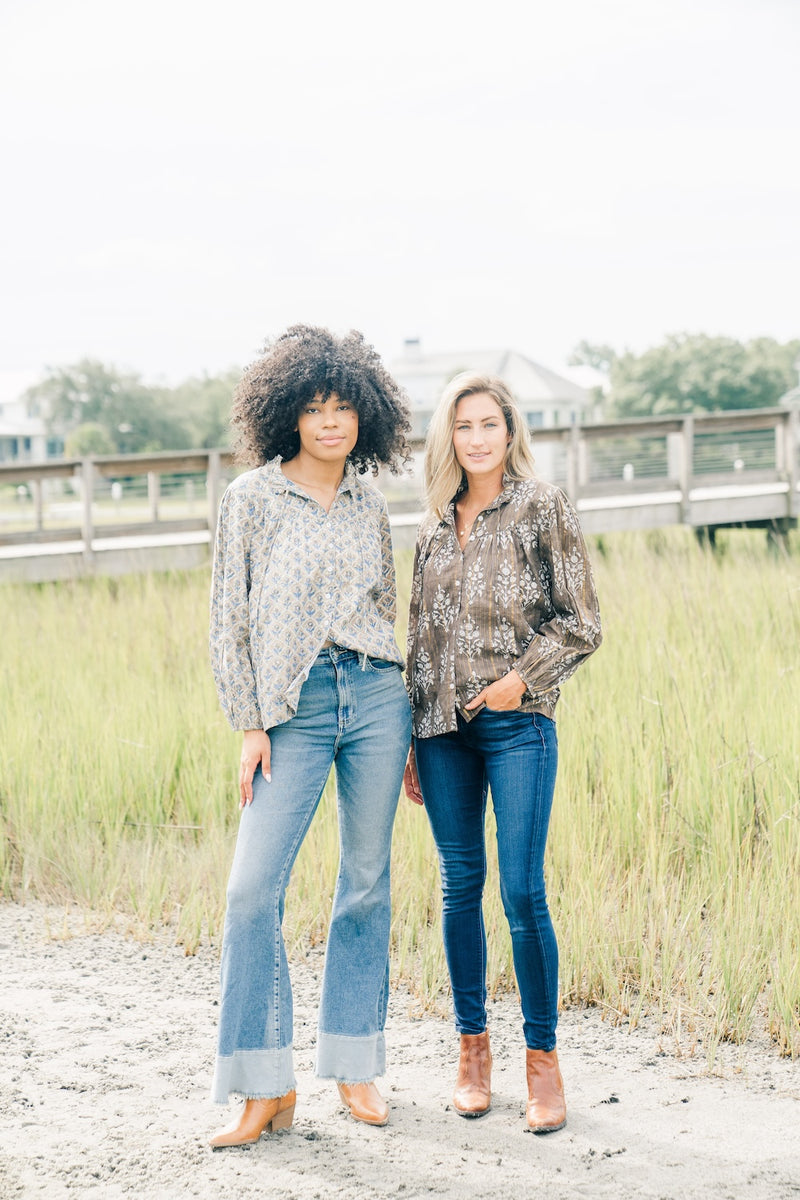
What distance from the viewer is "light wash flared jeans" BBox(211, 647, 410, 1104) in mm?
2701

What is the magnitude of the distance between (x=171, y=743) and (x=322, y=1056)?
2.71 m

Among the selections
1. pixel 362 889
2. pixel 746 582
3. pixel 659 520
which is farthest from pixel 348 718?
pixel 659 520

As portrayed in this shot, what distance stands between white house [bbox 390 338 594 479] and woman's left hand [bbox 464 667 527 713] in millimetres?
64158

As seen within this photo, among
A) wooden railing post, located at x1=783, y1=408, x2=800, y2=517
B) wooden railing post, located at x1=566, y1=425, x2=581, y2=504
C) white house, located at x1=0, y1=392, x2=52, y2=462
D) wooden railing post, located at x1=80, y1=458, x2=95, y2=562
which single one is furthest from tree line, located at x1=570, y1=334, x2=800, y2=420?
wooden railing post, located at x1=80, y1=458, x2=95, y2=562

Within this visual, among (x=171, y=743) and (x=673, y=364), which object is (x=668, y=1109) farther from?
(x=673, y=364)

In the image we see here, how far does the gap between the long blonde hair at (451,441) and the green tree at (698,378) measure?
6056 centimetres

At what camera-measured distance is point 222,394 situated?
75688 mm

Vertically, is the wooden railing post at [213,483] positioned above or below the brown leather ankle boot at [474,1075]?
above

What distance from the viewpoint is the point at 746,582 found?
29.5 feet

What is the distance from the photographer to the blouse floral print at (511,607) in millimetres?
2822

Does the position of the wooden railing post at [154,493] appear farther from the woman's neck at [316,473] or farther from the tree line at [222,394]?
the tree line at [222,394]

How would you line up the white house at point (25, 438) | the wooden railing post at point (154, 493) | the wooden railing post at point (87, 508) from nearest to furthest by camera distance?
the wooden railing post at point (87, 508), the wooden railing post at point (154, 493), the white house at point (25, 438)

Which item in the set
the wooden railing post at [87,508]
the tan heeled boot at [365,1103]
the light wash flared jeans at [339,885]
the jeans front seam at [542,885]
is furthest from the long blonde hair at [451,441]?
the wooden railing post at [87,508]

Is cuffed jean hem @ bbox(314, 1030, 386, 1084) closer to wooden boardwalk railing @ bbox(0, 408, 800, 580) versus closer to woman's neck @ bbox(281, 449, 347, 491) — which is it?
woman's neck @ bbox(281, 449, 347, 491)
